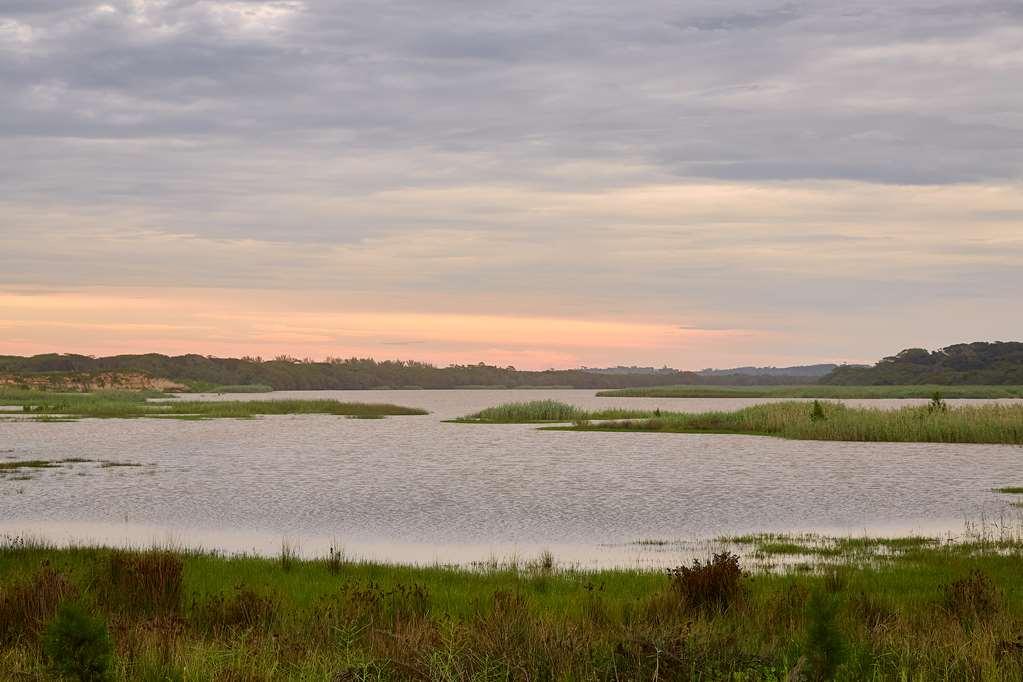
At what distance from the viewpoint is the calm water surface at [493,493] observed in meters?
25.7

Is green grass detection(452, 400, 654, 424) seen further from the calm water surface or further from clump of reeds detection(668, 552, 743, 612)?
clump of reeds detection(668, 552, 743, 612)

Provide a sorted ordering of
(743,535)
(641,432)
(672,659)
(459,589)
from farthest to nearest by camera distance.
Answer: (641,432)
(743,535)
(459,589)
(672,659)

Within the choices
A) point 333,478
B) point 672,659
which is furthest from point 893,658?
point 333,478

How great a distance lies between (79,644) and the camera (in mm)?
9398

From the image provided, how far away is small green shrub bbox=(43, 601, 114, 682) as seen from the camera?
9242 millimetres

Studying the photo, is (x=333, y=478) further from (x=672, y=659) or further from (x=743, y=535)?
(x=672, y=659)

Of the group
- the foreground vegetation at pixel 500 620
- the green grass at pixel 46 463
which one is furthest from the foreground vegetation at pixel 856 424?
the foreground vegetation at pixel 500 620

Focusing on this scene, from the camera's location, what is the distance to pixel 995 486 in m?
37.8

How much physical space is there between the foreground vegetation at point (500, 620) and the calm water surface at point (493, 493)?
4.40 meters

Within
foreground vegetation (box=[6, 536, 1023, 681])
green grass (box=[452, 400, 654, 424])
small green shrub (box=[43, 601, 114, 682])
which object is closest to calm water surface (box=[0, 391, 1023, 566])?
foreground vegetation (box=[6, 536, 1023, 681])

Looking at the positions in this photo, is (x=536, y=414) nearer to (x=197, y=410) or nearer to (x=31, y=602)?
(x=197, y=410)

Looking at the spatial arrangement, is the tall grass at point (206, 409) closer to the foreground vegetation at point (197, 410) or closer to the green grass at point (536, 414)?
the foreground vegetation at point (197, 410)

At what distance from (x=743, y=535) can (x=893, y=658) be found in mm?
14851

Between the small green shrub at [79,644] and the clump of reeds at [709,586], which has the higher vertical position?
the small green shrub at [79,644]
